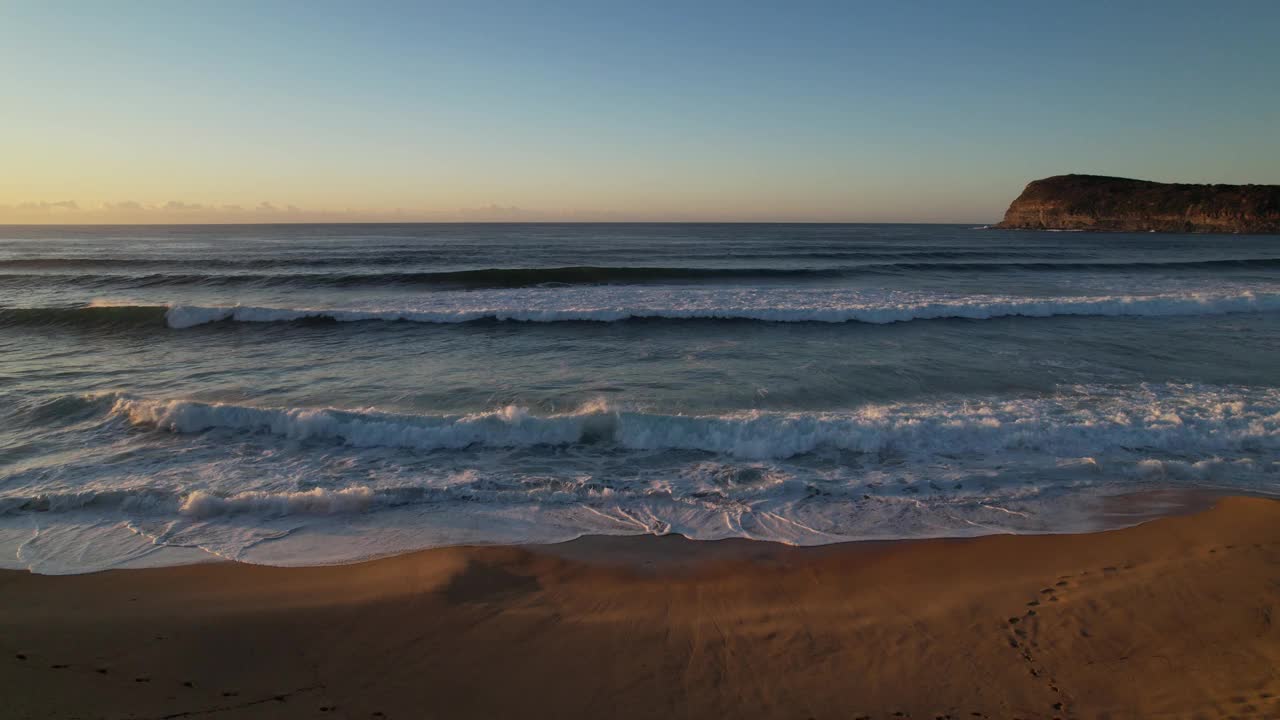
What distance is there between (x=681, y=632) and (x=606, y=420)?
3.61 metres

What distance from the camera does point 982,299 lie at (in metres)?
16.1

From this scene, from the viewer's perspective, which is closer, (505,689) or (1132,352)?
(505,689)

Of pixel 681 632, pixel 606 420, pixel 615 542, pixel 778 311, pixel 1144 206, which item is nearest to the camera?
pixel 681 632

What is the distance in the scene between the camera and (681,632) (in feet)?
11.4

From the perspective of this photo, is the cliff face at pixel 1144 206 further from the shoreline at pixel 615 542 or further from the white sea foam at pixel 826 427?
the shoreline at pixel 615 542

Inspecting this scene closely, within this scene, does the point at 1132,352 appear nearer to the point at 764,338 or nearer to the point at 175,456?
the point at 764,338

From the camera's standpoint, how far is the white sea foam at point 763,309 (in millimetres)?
14023

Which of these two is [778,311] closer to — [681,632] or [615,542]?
[615,542]

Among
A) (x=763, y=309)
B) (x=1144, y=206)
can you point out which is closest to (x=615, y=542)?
(x=763, y=309)

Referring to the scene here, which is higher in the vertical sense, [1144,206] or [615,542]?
[1144,206]

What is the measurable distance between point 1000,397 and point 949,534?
13.3ft

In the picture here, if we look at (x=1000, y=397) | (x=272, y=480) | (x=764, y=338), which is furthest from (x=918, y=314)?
(x=272, y=480)

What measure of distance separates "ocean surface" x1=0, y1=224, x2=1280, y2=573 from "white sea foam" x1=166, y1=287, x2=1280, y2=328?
103mm

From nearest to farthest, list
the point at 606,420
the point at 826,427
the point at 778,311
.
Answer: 1. the point at 826,427
2. the point at 606,420
3. the point at 778,311
